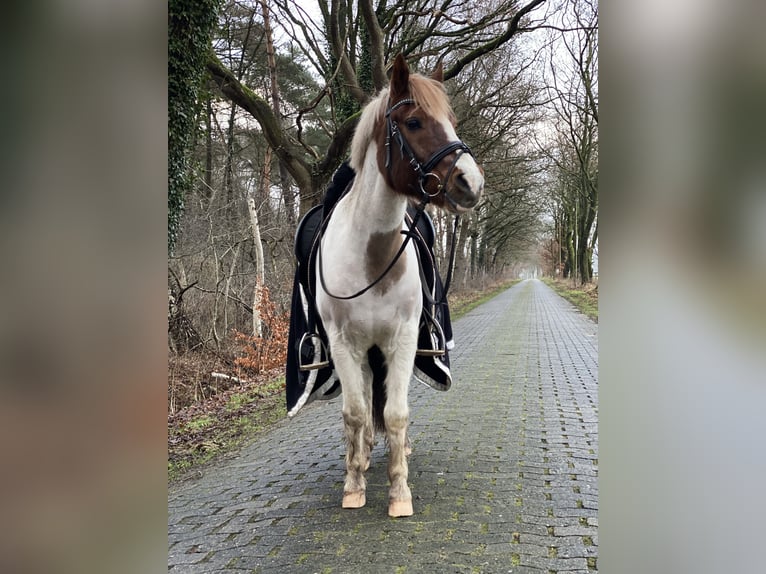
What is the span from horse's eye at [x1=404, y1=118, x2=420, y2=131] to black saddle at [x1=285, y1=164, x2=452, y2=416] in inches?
32.5

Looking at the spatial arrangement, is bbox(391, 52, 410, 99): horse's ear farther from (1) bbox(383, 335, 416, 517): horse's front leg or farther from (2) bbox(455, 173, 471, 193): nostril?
(1) bbox(383, 335, 416, 517): horse's front leg

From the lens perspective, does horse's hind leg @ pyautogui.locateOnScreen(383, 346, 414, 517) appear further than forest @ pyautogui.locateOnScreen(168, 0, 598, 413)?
No

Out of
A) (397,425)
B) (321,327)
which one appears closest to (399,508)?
(397,425)

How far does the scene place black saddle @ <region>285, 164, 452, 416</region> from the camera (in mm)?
3299

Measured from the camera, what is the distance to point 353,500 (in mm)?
2994

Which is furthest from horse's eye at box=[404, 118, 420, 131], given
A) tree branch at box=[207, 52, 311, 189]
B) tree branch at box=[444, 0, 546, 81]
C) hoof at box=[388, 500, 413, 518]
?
tree branch at box=[207, 52, 311, 189]

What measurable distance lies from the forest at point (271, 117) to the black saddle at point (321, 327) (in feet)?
4.66

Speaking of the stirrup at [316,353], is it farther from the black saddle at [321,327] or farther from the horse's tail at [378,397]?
the horse's tail at [378,397]

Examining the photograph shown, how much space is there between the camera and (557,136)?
48.7 ft

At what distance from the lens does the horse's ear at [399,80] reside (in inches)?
94.6

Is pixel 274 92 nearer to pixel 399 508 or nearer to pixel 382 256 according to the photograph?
pixel 382 256

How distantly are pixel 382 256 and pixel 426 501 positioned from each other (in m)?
1.58

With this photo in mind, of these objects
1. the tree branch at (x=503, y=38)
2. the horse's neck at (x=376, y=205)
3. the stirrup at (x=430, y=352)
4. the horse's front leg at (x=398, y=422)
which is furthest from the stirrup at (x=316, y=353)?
the tree branch at (x=503, y=38)
